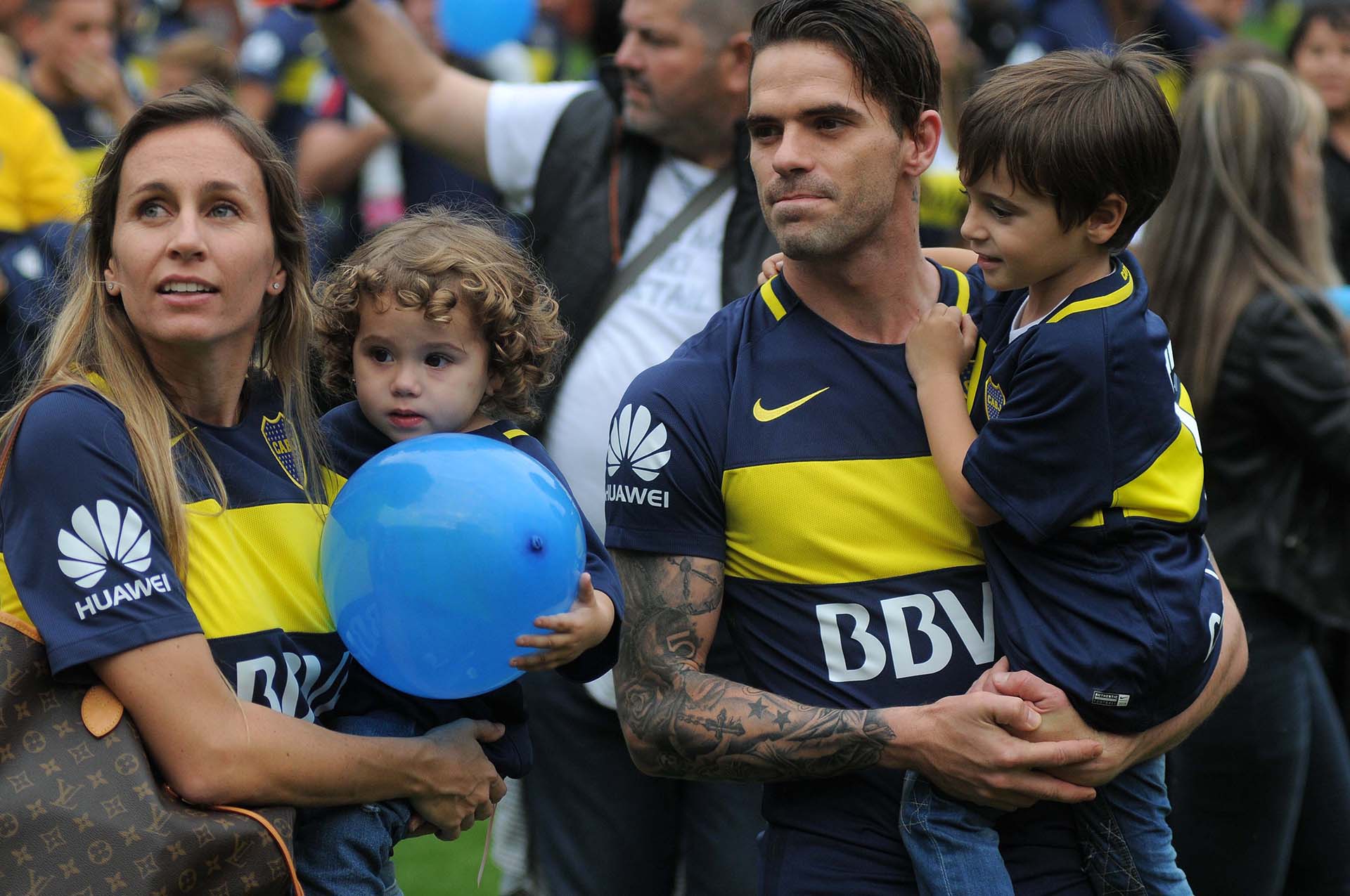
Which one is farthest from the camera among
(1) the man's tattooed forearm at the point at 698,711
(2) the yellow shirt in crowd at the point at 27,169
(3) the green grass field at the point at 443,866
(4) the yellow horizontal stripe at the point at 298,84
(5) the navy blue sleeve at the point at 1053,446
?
(4) the yellow horizontal stripe at the point at 298,84

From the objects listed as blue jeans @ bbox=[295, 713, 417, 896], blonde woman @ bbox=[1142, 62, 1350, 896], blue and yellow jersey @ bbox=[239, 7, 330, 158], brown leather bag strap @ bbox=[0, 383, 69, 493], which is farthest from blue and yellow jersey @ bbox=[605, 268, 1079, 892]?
blue and yellow jersey @ bbox=[239, 7, 330, 158]

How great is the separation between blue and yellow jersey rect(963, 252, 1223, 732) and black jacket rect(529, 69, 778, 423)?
1.46 meters

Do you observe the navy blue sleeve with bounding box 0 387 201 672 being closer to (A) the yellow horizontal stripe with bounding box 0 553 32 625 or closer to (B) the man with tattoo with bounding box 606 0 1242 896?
(A) the yellow horizontal stripe with bounding box 0 553 32 625

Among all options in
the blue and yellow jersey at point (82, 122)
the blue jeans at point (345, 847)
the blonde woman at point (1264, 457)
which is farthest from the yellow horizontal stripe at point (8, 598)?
the blue and yellow jersey at point (82, 122)

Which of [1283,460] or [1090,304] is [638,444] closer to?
[1090,304]

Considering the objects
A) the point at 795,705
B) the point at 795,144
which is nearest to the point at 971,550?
the point at 795,705

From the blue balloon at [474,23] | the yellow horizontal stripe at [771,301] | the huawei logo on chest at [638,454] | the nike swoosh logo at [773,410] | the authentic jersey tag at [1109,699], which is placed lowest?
the authentic jersey tag at [1109,699]

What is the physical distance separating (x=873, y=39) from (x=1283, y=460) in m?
2.20

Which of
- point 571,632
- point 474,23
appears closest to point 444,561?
point 571,632

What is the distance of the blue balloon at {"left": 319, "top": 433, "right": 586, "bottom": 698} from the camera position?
8.14 ft

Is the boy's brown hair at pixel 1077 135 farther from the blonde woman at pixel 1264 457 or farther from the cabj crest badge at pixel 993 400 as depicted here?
the blonde woman at pixel 1264 457

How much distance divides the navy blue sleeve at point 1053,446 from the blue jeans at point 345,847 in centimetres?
122

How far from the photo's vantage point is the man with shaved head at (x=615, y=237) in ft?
12.9

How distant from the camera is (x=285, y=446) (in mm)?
2824
